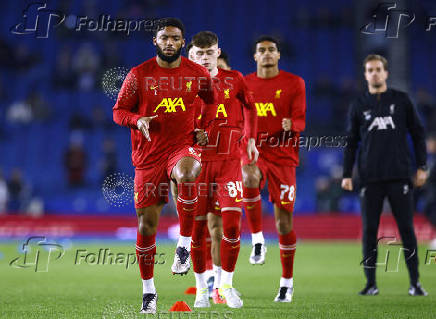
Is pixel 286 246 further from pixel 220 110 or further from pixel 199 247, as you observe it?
pixel 220 110

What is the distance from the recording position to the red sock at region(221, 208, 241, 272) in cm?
840

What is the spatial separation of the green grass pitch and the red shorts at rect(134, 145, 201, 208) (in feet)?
3.56

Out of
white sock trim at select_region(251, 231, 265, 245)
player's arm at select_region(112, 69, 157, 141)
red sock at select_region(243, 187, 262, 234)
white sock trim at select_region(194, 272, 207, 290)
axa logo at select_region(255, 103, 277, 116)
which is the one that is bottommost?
white sock trim at select_region(194, 272, 207, 290)

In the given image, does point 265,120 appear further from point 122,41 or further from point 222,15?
point 222,15

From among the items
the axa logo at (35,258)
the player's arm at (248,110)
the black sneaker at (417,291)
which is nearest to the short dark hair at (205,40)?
the player's arm at (248,110)

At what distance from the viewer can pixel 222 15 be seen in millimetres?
30750

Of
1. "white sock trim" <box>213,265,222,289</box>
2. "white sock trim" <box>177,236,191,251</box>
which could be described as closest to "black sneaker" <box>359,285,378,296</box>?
"white sock trim" <box>213,265,222,289</box>

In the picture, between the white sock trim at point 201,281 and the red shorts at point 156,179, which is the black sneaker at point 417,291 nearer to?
the white sock trim at point 201,281

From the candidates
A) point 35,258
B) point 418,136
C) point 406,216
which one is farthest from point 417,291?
point 35,258

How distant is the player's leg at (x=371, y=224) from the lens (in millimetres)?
9812

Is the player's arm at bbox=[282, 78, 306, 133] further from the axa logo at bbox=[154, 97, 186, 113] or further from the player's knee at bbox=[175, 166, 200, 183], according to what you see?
the player's knee at bbox=[175, 166, 200, 183]

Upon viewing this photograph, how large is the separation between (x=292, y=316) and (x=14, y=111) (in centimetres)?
2045

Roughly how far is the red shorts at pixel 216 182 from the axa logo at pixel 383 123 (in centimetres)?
211

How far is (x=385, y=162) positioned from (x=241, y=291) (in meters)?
2.50
